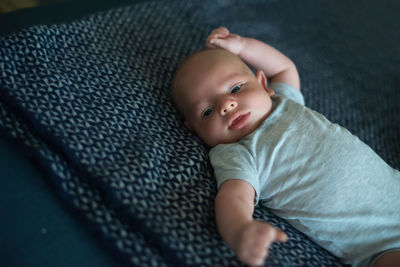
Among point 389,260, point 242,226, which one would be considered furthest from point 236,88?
point 389,260

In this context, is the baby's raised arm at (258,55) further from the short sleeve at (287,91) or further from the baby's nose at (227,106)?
the baby's nose at (227,106)

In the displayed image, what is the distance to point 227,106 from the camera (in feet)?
2.69

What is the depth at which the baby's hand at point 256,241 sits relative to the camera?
56 cm

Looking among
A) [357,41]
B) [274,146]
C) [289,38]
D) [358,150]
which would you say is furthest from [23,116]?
[357,41]

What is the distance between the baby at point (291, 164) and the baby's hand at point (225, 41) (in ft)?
0.30

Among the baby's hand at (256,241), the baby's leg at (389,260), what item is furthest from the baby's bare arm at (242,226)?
the baby's leg at (389,260)

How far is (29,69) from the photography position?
2.64ft

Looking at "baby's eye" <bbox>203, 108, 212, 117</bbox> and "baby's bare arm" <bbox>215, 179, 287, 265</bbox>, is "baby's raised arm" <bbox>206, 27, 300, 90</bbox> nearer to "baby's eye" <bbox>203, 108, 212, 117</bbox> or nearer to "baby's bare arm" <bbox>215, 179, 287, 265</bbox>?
"baby's eye" <bbox>203, 108, 212, 117</bbox>

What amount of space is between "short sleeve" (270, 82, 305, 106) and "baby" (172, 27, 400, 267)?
108mm

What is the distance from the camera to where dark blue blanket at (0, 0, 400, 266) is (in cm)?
67

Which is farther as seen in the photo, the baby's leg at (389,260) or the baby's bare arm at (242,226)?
the baby's leg at (389,260)

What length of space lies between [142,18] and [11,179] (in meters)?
0.63

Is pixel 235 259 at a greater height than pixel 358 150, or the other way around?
pixel 358 150

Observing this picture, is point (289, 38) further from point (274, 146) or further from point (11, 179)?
point (11, 179)
